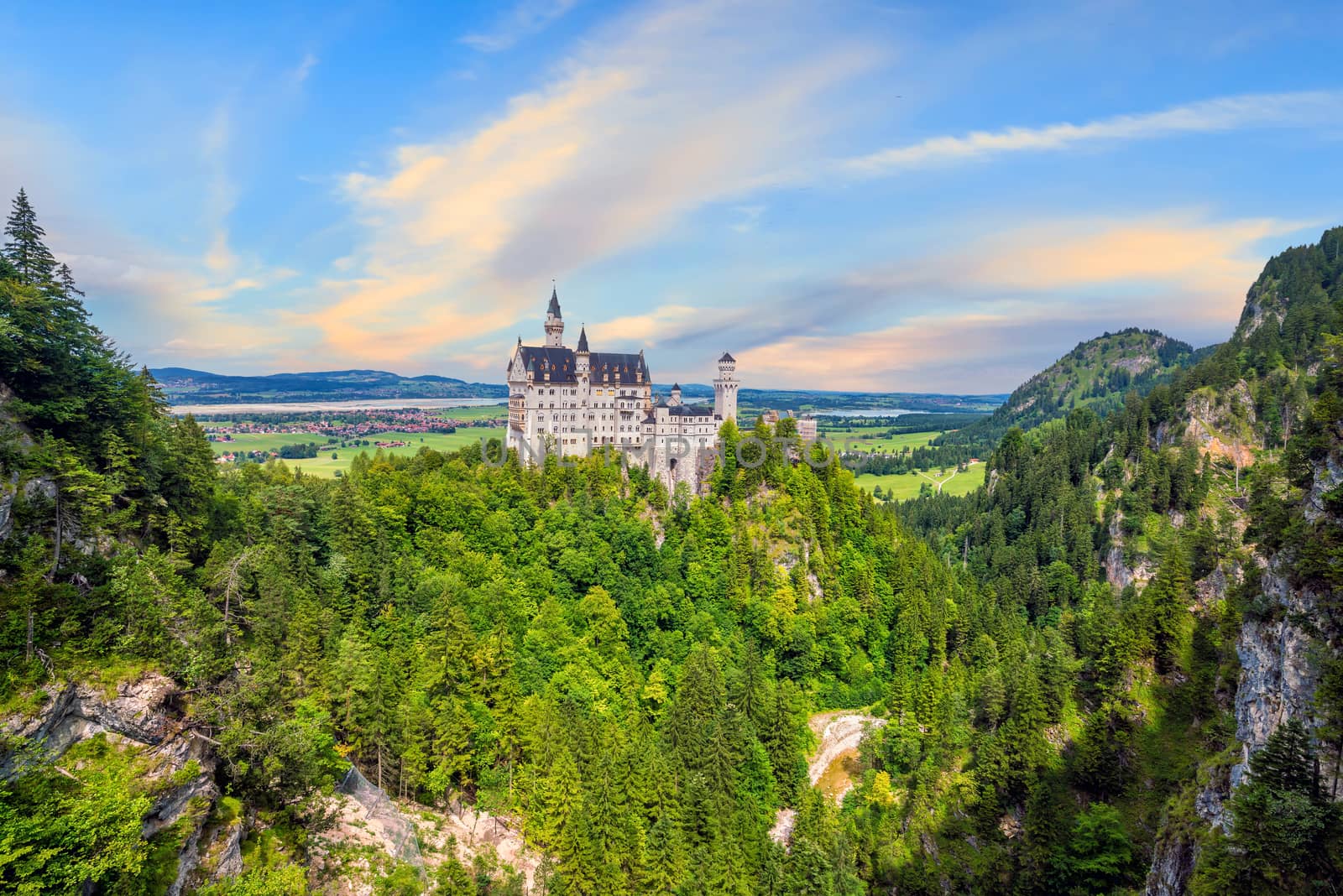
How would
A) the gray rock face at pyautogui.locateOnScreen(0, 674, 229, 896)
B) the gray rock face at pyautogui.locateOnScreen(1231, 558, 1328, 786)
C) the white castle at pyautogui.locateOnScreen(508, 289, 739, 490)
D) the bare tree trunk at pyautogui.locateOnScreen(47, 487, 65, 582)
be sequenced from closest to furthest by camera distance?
the gray rock face at pyautogui.locateOnScreen(0, 674, 229, 896) < the bare tree trunk at pyautogui.locateOnScreen(47, 487, 65, 582) < the gray rock face at pyautogui.locateOnScreen(1231, 558, 1328, 786) < the white castle at pyautogui.locateOnScreen(508, 289, 739, 490)

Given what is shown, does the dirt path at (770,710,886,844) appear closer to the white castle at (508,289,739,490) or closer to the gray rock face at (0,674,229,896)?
the white castle at (508,289,739,490)

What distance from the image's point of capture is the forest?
83.6ft

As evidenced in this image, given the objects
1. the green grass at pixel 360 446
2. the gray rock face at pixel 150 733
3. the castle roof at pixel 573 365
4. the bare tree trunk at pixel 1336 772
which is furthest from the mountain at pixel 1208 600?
the green grass at pixel 360 446

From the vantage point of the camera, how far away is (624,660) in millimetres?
65188

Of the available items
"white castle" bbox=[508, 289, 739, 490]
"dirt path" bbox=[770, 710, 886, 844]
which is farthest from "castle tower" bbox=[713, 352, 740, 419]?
"dirt path" bbox=[770, 710, 886, 844]

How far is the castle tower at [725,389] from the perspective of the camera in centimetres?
9419

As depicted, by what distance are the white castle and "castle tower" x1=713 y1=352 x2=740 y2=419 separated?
135mm

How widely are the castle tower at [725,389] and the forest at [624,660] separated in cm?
781

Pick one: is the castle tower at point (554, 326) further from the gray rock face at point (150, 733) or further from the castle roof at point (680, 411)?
the gray rock face at point (150, 733)

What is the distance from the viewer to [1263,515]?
1467 inches

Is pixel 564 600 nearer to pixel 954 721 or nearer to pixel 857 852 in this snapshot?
pixel 857 852

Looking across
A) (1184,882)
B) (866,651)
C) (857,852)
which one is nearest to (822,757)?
(857,852)

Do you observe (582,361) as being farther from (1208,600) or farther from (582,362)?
(1208,600)

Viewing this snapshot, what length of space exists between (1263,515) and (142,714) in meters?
58.8
